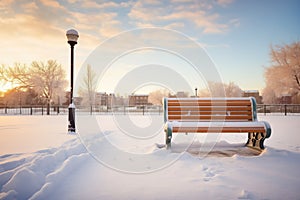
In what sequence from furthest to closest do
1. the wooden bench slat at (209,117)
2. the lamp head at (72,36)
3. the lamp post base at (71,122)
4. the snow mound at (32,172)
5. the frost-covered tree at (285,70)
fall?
the frost-covered tree at (285,70) → the lamp head at (72,36) → the lamp post base at (71,122) → the wooden bench slat at (209,117) → the snow mound at (32,172)

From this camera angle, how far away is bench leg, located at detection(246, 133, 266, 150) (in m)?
3.75

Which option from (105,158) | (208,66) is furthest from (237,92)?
(105,158)

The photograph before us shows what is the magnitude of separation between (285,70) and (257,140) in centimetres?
2204

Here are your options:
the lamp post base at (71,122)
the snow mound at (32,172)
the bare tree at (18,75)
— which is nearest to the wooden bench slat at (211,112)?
the snow mound at (32,172)

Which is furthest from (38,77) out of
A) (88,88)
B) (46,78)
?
(88,88)

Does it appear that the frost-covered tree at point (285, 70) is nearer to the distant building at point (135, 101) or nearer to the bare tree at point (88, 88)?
the distant building at point (135, 101)

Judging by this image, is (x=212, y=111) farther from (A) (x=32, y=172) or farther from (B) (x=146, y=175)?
(A) (x=32, y=172)

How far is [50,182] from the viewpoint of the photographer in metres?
2.21

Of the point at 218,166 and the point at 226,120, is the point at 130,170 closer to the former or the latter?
the point at 218,166

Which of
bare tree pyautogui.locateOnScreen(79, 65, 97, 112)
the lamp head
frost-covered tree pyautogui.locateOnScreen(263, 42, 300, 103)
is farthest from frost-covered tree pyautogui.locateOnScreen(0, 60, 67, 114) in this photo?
frost-covered tree pyautogui.locateOnScreen(263, 42, 300, 103)

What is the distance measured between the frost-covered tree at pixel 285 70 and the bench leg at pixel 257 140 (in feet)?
71.2

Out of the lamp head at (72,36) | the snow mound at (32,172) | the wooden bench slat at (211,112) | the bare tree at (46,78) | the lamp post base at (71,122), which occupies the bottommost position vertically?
the snow mound at (32,172)

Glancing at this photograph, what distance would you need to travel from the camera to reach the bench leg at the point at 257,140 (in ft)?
12.3

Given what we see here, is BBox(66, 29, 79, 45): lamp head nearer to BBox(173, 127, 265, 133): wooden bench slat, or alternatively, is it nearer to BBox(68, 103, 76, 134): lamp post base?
BBox(68, 103, 76, 134): lamp post base
